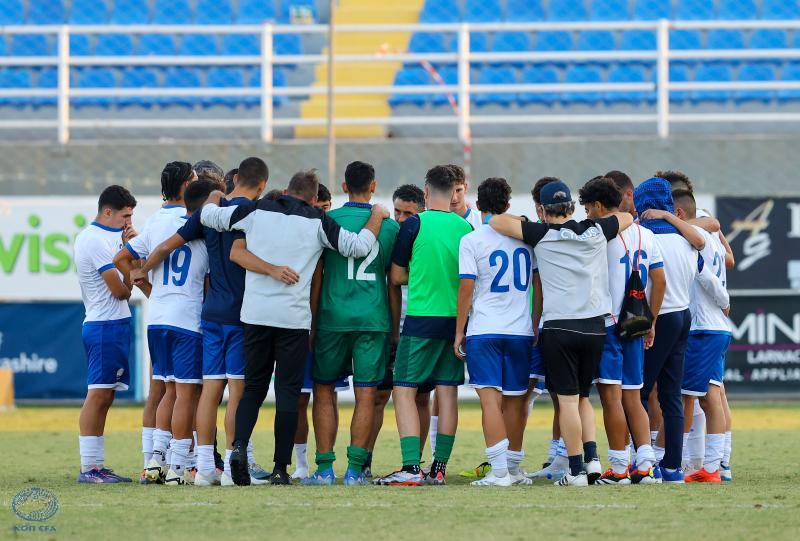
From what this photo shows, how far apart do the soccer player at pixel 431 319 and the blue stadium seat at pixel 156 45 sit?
45.1 ft

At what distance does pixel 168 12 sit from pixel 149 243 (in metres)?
14.6

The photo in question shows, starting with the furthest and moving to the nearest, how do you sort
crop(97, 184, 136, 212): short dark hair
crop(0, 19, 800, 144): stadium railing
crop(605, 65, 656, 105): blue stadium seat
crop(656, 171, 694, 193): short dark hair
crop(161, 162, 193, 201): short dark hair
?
crop(605, 65, 656, 105): blue stadium seat, crop(0, 19, 800, 144): stadium railing, crop(656, 171, 694, 193): short dark hair, crop(97, 184, 136, 212): short dark hair, crop(161, 162, 193, 201): short dark hair

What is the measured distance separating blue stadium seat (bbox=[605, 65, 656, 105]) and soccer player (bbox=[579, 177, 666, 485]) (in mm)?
11386

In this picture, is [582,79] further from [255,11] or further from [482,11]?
[255,11]

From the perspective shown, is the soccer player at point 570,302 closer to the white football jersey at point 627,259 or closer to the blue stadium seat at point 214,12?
the white football jersey at point 627,259

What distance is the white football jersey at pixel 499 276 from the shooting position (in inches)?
344

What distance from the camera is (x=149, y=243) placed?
910 cm

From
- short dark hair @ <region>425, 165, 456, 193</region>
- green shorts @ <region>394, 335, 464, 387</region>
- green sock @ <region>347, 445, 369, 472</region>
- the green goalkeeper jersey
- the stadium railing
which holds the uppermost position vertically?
the stadium railing

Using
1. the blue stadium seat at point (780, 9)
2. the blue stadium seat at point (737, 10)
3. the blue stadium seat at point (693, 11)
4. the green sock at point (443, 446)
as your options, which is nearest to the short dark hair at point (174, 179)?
the green sock at point (443, 446)

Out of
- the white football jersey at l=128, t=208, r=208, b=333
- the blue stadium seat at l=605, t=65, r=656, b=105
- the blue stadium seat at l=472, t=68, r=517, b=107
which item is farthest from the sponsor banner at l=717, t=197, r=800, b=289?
the white football jersey at l=128, t=208, r=208, b=333

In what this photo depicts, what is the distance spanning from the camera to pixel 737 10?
882 inches

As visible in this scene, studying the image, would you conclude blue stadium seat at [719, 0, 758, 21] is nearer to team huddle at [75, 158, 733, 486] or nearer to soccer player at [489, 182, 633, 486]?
team huddle at [75, 158, 733, 486]

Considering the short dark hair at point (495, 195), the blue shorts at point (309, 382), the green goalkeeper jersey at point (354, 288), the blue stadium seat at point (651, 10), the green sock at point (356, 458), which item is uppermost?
the blue stadium seat at point (651, 10)

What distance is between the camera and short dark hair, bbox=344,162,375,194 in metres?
8.91
